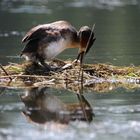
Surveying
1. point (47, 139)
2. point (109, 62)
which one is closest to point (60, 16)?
point (109, 62)

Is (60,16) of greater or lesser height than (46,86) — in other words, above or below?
below

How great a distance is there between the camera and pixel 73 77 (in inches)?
468

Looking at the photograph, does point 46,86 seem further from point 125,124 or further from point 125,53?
point 125,53

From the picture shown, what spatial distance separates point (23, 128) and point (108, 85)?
9.81 ft

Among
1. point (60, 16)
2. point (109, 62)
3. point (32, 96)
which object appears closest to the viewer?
point (32, 96)

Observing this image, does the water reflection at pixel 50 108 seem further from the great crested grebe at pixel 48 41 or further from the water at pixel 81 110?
the great crested grebe at pixel 48 41

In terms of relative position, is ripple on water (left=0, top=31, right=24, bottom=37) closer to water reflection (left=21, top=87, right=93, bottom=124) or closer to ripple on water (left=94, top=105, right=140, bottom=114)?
water reflection (left=21, top=87, right=93, bottom=124)

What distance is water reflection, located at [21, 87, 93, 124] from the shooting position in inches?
376

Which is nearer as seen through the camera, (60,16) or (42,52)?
(42,52)

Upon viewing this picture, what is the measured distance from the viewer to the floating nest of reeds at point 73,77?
459 inches

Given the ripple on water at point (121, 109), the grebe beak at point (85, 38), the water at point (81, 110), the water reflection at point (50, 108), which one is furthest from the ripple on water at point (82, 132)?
the grebe beak at point (85, 38)

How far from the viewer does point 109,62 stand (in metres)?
14.1

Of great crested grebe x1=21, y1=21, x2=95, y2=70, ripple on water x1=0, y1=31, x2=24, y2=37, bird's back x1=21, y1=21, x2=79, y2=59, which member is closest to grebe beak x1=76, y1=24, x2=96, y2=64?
great crested grebe x1=21, y1=21, x2=95, y2=70

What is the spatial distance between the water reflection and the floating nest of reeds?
332 mm
